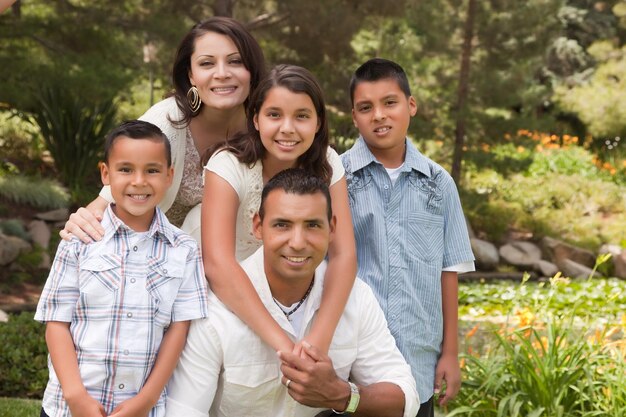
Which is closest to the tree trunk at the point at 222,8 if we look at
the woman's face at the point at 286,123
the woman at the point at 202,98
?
the woman at the point at 202,98

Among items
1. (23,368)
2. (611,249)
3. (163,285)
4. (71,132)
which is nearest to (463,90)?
(611,249)

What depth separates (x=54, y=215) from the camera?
10.1 meters

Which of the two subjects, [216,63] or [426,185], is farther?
[426,185]

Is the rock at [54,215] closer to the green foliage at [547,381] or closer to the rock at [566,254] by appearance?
the rock at [566,254]

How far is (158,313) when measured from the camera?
2.42 meters

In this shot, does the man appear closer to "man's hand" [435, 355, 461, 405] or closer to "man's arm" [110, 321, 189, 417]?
"man's arm" [110, 321, 189, 417]

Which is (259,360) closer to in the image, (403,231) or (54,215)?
(403,231)

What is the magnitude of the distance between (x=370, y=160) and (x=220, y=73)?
0.60 meters

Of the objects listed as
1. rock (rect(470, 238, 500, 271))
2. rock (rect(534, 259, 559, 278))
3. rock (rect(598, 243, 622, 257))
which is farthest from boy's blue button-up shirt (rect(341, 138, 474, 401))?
rock (rect(598, 243, 622, 257))

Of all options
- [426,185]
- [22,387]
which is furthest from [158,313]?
[22,387]

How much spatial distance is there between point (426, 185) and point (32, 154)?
9571 millimetres

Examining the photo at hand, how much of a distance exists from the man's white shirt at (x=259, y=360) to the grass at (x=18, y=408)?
240 cm

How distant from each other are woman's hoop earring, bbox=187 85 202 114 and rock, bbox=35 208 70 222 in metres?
7.48

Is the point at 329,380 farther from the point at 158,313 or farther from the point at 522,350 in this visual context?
the point at 522,350
